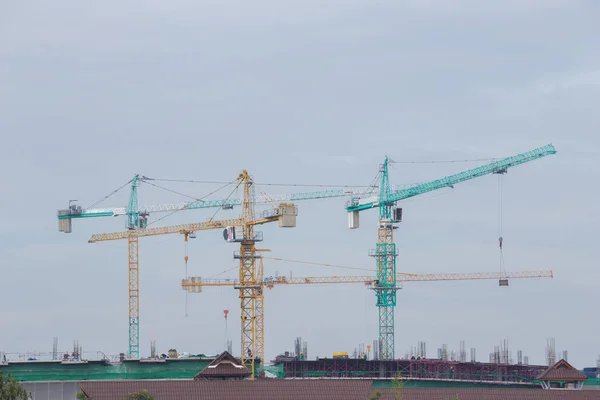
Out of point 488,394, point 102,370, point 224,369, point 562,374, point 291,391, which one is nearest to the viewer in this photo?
point 291,391

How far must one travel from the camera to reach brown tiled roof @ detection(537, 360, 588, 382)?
135 m

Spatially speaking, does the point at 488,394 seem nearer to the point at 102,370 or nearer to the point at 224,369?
the point at 224,369

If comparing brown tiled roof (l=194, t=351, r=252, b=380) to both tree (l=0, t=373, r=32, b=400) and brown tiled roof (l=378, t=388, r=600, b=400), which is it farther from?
tree (l=0, t=373, r=32, b=400)

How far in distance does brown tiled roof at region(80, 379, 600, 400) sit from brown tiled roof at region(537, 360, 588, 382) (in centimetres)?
1339

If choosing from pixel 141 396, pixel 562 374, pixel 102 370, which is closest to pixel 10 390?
pixel 141 396

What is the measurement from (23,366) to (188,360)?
24.2 meters

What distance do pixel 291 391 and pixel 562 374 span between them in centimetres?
3435

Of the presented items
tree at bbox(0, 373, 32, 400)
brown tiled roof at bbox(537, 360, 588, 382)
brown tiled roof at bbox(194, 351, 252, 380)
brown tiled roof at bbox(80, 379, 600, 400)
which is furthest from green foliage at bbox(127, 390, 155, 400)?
brown tiled roof at bbox(537, 360, 588, 382)

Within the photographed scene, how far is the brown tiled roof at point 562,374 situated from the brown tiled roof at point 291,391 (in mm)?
13388

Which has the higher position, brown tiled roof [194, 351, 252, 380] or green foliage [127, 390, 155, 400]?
brown tiled roof [194, 351, 252, 380]

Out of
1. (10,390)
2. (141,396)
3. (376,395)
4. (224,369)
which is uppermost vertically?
(224,369)

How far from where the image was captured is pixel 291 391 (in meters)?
118

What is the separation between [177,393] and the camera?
115 metres

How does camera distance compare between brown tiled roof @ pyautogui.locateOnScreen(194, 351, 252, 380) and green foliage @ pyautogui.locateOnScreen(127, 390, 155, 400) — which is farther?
brown tiled roof @ pyautogui.locateOnScreen(194, 351, 252, 380)
